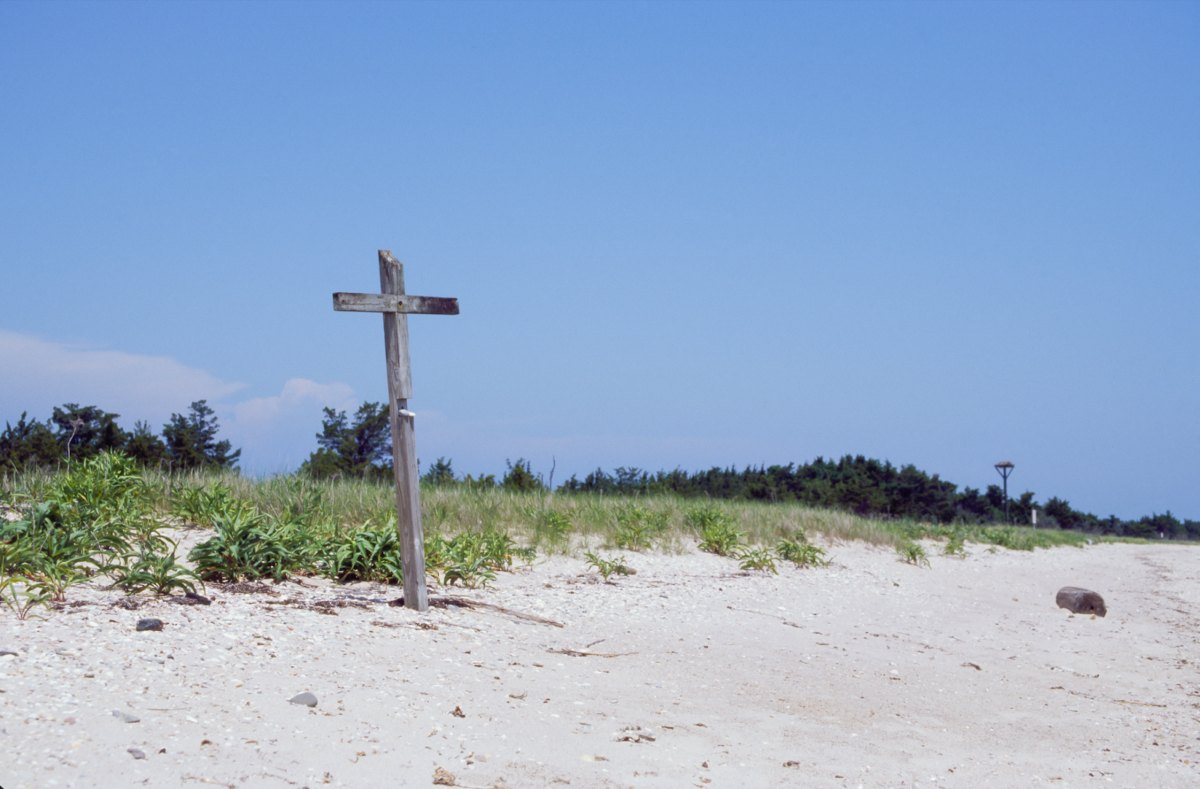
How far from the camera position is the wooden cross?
6.19 meters

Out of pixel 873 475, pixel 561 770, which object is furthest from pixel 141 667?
pixel 873 475

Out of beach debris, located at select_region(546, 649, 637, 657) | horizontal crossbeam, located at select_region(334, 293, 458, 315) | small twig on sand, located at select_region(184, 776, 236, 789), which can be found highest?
horizontal crossbeam, located at select_region(334, 293, 458, 315)

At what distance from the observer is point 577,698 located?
4.68 meters

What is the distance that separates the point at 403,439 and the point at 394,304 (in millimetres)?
1049

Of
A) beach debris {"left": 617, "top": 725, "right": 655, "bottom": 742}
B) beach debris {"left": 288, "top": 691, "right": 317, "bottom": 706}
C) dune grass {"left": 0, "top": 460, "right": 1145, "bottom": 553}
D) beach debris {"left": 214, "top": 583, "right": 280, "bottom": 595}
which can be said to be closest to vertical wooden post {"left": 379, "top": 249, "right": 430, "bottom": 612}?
beach debris {"left": 214, "top": 583, "right": 280, "bottom": 595}

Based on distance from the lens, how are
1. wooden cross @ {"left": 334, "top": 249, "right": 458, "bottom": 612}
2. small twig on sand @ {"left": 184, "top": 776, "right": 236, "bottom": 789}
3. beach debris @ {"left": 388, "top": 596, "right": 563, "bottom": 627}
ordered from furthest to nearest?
beach debris @ {"left": 388, "top": 596, "right": 563, "bottom": 627}, wooden cross @ {"left": 334, "top": 249, "right": 458, "bottom": 612}, small twig on sand @ {"left": 184, "top": 776, "right": 236, "bottom": 789}

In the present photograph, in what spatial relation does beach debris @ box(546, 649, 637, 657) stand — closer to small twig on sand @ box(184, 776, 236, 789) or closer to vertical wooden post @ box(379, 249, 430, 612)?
vertical wooden post @ box(379, 249, 430, 612)

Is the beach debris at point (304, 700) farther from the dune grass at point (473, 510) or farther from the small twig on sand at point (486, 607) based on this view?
the dune grass at point (473, 510)

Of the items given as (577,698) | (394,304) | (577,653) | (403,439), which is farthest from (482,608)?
(394,304)

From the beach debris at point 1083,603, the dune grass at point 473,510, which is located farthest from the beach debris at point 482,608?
the beach debris at point 1083,603

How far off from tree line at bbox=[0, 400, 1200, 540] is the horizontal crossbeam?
18.3ft

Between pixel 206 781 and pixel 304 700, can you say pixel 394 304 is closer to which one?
pixel 304 700

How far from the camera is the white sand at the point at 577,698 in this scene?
3.41 meters

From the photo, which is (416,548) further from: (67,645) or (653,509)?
(653,509)
